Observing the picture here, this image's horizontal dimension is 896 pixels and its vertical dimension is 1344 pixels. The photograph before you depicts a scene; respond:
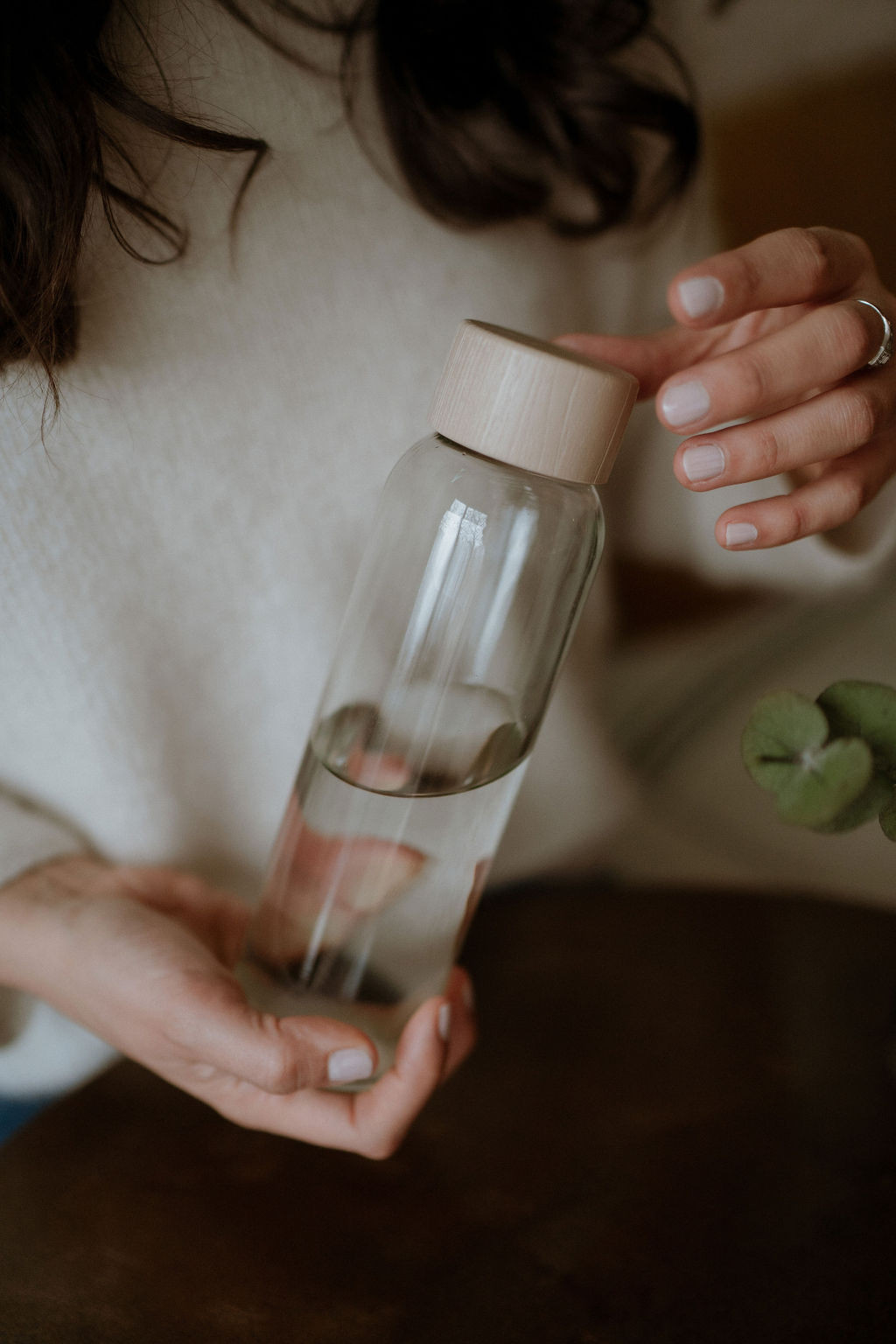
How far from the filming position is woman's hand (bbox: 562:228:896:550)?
25cm

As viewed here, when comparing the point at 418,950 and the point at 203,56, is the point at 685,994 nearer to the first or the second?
the point at 418,950

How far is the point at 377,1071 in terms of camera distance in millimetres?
347

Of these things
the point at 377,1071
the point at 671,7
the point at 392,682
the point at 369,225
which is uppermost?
the point at 671,7

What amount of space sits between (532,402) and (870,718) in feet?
0.39

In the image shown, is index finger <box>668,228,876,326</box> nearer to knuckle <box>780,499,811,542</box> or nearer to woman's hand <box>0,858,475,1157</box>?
knuckle <box>780,499,811,542</box>

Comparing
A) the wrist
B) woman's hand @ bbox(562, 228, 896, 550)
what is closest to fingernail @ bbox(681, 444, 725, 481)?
woman's hand @ bbox(562, 228, 896, 550)

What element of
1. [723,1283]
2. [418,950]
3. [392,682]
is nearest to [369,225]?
[392,682]

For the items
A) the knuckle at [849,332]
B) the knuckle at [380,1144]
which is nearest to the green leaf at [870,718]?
the knuckle at [849,332]

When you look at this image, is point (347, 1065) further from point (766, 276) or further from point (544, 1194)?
point (766, 276)

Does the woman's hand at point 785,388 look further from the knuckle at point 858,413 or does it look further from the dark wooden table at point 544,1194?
the dark wooden table at point 544,1194

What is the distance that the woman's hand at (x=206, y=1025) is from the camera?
12.1 inches

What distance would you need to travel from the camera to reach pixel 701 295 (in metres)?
0.25

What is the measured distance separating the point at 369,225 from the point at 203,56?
0.13m

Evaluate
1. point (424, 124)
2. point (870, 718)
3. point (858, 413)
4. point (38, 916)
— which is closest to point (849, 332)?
point (858, 413)
